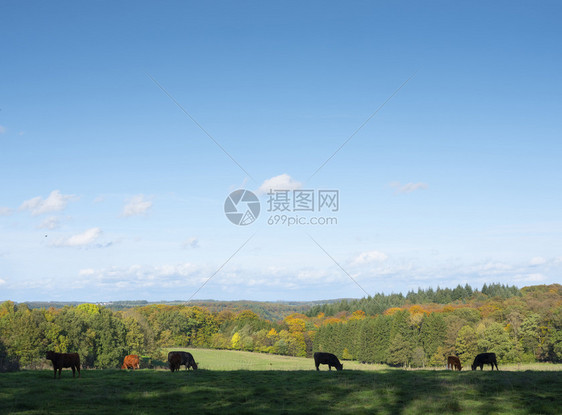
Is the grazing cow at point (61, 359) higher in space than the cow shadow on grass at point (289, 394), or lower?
higher

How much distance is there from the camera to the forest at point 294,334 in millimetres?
82000

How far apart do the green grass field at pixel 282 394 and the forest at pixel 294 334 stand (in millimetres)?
65375

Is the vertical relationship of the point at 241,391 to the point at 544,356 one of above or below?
above

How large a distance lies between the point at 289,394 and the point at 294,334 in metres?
133

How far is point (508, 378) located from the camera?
22.6 meters

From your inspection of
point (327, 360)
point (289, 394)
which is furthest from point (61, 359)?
point (327, 360)

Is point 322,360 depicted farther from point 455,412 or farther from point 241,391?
point 455,412

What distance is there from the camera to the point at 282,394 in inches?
771

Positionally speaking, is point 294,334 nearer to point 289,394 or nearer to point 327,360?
point 327,360

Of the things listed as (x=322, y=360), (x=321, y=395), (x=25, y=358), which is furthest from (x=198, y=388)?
(x=25, y=358)

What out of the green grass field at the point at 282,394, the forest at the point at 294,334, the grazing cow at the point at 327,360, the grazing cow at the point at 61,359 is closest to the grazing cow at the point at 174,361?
the green grass field at the point at 282,394

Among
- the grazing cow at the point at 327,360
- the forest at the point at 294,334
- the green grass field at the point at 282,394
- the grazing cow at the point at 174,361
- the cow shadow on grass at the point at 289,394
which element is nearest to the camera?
the green grass field at the point at 282,394

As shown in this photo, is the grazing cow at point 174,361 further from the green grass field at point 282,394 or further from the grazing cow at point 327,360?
the grazing cow at point 327,360

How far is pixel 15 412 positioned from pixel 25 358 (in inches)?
2949
